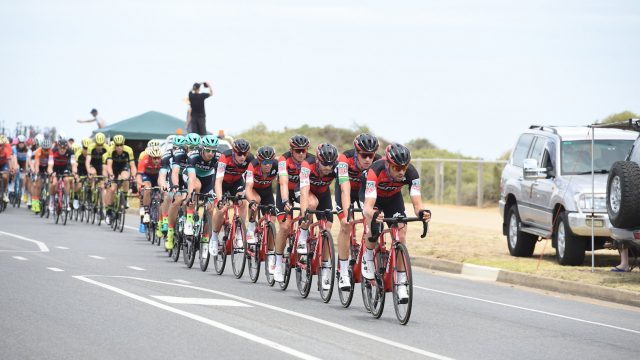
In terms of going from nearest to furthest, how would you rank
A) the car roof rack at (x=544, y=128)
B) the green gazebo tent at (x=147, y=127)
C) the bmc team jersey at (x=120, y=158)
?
1. the car roof rack at (x=544, y=128)
2. the bmc team jersey at (x=120, y=158)
3. the green gazebo tent at (x=147, y=127)

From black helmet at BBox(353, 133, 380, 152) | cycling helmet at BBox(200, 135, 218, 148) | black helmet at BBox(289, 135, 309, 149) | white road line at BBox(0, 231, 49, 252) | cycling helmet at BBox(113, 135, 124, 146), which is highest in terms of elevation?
cycling helmet at BBox(113, 135, 124, 146)

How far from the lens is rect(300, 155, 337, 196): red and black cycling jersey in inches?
604

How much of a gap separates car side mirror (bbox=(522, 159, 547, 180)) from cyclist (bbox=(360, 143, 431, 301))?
6331 millimetres

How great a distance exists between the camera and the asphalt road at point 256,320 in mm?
11000

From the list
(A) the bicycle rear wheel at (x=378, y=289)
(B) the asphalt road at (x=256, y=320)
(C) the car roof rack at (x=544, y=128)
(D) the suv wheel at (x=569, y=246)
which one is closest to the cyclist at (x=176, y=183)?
(B) the asphalt road at (x=256, y=320)

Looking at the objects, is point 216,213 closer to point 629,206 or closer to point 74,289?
point 74,289

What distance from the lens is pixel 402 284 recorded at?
13.0 meters

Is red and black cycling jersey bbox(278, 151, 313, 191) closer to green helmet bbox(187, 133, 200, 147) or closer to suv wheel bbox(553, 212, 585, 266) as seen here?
green helmet bbox(187, 133, 200, 147)

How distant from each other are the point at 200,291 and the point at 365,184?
9.33 feet

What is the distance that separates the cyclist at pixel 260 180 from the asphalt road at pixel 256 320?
89cm

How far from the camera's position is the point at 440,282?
18.9 m

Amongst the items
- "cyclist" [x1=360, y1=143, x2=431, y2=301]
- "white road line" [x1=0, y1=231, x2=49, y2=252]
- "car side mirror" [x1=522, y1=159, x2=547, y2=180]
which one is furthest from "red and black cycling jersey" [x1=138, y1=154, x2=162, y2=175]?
"cyclist" [x1=360, y1=143, x2=431, y2=301]

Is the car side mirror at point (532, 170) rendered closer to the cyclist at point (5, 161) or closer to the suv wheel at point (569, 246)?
the suv wheel at point (569, 246)

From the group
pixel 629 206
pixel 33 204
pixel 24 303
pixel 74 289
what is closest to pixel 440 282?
pixel 629 206
